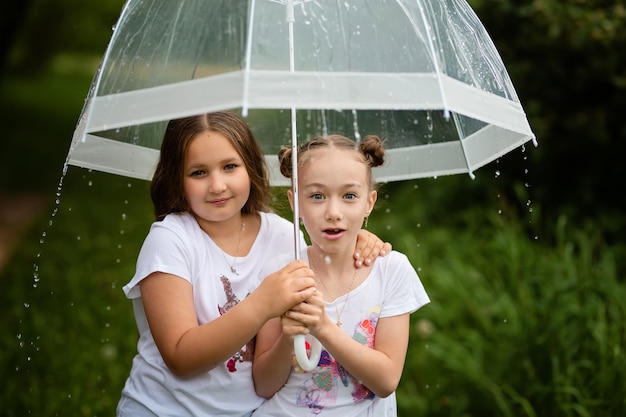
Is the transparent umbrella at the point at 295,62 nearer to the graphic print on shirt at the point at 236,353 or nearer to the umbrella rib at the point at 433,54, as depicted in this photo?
the umbrella rib at the point at 433,54

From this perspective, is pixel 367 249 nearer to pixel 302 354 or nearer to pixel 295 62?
pixel 302 354

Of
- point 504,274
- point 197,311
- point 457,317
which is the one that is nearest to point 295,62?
point 197,311

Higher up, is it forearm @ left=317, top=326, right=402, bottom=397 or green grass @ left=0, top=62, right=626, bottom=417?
green grass @ left=0, top=62, right=626, bottom=417

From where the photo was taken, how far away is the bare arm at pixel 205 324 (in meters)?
2.70

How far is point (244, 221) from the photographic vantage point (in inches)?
128

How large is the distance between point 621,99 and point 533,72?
2.32ft

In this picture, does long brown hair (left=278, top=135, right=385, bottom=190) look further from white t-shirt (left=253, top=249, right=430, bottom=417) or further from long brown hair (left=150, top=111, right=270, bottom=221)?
white t-shirt (left=253, top=249, right=430, bottom=417)

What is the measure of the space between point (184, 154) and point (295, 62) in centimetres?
59

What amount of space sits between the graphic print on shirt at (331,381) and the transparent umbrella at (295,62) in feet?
1.31

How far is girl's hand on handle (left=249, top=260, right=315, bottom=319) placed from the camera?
8.79ft

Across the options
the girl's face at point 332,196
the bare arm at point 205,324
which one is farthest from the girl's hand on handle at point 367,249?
the bare arm at point 205,324

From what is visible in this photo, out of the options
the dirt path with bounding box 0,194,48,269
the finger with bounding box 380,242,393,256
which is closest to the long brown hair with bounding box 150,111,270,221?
the finger with bounding box 380,242,393,256

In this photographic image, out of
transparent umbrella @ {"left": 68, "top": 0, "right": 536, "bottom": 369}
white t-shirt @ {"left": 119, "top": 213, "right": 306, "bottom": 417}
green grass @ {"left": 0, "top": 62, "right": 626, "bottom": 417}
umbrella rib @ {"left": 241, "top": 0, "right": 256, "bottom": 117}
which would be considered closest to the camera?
umbrella rib @ {"left": 241, "top": 0, "right": 256, "bottom": 117}

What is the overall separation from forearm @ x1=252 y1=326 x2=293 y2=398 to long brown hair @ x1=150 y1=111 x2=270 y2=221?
2.00 ft
